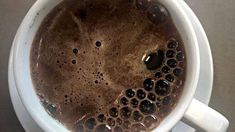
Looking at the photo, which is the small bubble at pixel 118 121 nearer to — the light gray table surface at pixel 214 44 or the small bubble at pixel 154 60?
the small bubble at pixel 154 60

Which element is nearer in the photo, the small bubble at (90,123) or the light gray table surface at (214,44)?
the small bubble at (90,123)

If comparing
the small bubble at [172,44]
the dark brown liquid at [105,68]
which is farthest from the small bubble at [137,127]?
the small bubble at [172,44]

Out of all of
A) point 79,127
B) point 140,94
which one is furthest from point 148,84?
point 79,127

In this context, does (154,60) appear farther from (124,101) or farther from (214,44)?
(214,44)

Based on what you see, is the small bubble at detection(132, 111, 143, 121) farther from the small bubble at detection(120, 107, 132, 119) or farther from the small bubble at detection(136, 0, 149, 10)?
the small bubble at detection(136, 0, 149, 10)

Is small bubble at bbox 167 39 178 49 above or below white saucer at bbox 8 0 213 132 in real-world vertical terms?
above

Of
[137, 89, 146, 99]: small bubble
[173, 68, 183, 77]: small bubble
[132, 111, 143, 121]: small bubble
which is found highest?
[173, 68, 183, 77]: small bubble

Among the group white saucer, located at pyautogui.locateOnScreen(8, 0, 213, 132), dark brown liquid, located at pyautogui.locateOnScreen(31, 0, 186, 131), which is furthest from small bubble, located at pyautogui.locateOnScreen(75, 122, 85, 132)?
white saucer, located at pyautogui.locateOnScreen(8, 0, 213, 132)
